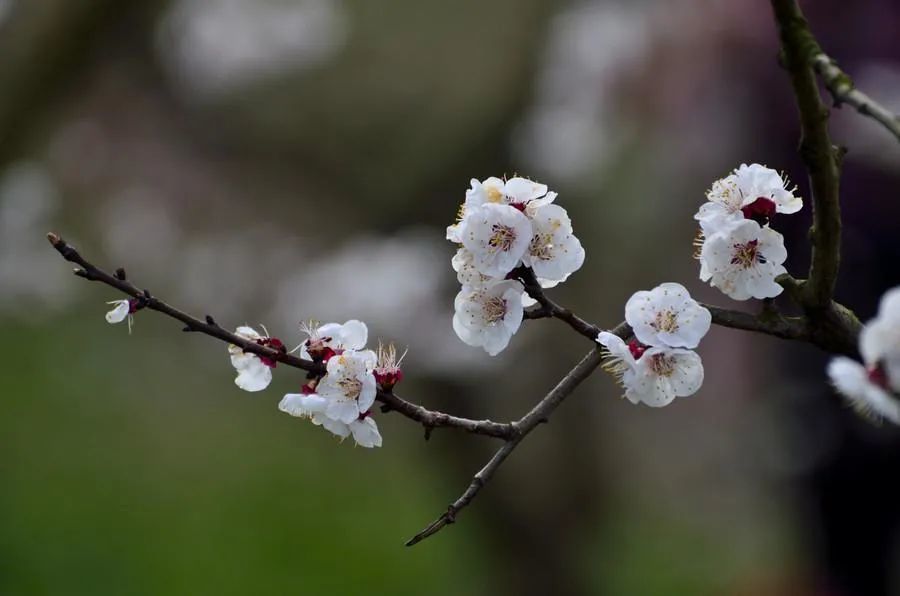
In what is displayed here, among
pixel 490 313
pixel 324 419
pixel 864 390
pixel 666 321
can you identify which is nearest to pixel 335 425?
pixel 324 419

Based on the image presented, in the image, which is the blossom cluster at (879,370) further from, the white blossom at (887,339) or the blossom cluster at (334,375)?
the blossom cluster at (334,375)

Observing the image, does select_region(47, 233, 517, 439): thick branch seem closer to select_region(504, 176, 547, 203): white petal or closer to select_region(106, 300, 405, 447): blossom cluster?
select_region(106, 300, 405, 447): blossom cluster

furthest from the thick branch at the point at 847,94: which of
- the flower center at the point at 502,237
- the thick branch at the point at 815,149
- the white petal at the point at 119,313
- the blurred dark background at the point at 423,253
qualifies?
the blurred dark background at the point at 423,253

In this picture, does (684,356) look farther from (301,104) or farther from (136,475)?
(136,475)

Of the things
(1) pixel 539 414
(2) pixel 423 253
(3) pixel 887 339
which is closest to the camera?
(3) pixel 887 339

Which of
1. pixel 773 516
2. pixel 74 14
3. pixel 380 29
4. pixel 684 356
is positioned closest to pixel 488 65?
pixel 380 29

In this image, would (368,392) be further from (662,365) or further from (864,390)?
(864,390)
